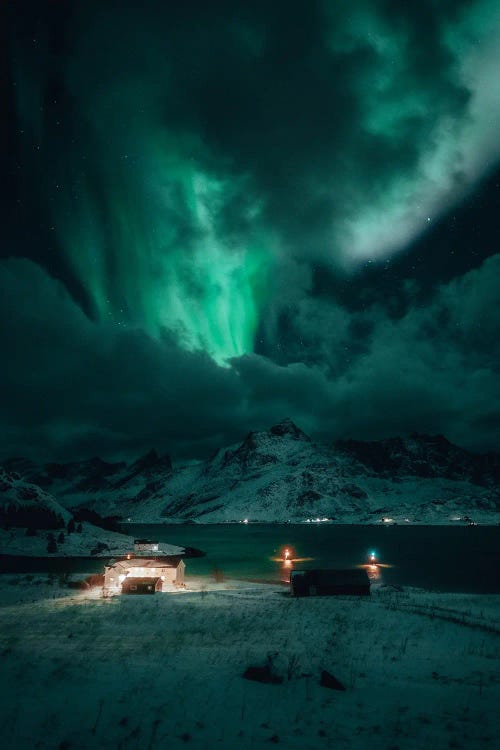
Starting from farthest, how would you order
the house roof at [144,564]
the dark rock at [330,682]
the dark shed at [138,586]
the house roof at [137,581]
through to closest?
the house roof at [144,564]
the house roof at [137,581]
the dark shed at [138,586]
the dark rock at [330,682]

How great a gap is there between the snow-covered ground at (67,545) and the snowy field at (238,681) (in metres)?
78.0

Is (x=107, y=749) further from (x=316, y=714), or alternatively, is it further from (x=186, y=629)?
(x=186, y=629)

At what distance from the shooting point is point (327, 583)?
49750 mm

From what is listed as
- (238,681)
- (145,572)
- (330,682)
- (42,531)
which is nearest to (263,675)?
(238,681)

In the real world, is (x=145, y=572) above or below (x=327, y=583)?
above

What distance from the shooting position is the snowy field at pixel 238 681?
39.9ft

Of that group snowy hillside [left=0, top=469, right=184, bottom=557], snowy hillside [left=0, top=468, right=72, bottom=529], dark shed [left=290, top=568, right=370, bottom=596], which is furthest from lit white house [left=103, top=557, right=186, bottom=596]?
snowy hillside [left=0, top=468, right=72, bottom=529]

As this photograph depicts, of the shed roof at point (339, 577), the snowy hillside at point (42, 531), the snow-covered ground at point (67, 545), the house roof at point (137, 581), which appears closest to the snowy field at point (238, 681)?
the house roof at point (137, 581)

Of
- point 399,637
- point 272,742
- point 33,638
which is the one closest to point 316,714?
point 272,742

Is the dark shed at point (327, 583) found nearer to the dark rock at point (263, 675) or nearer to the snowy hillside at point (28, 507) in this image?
the dark rock at point (263, 675)

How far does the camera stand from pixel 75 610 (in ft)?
106

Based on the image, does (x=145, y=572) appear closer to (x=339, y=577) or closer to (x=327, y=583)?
(x=327, y=583)

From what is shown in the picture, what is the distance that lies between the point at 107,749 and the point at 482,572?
97.9 metres

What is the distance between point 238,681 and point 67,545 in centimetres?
10742
